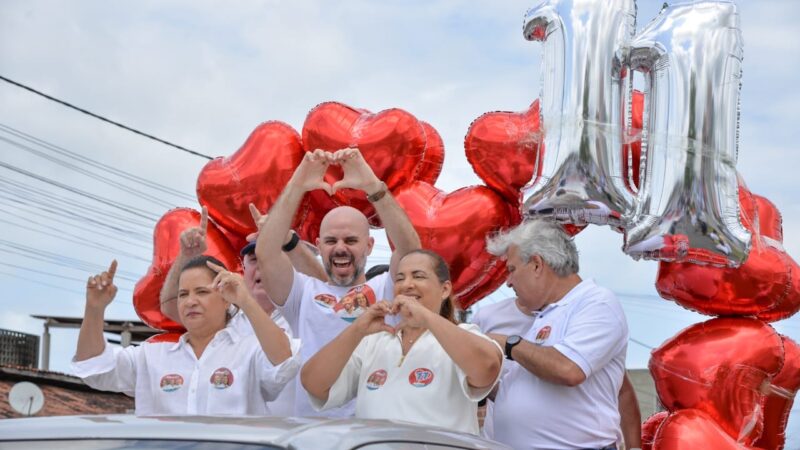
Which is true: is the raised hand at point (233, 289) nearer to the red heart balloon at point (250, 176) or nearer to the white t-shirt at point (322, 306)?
the white t-shirt at point (322, 306)

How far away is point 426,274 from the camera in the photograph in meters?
4.04

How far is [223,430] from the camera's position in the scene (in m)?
2.27

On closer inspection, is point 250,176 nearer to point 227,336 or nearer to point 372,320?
point 227,336

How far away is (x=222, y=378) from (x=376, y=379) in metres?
0.58

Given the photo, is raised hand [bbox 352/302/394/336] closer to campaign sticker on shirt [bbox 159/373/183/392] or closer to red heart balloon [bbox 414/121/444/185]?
campaign sticker on shirt [bbox 159/373/183/392]

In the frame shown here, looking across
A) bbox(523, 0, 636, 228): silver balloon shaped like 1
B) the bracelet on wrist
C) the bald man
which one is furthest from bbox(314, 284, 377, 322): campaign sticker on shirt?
bbox(523, 0, 636, 228): silver balloon shaped like 1

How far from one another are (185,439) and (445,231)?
9.49ft

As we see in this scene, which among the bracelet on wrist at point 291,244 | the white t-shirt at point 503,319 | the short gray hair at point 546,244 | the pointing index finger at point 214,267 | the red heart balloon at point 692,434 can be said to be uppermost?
the bracelet on wrist at point 291,244

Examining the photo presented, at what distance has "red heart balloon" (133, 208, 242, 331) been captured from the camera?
5.41 m

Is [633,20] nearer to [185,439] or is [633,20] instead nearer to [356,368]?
[356,368]

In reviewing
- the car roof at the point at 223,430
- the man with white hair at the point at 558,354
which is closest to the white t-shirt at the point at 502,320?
the man with white hair at the point at 558,354

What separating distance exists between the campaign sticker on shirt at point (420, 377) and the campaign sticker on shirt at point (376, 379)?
10 centimetres

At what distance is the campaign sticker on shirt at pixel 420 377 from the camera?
3748mm

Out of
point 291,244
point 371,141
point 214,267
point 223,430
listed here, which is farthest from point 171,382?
point 223,430
